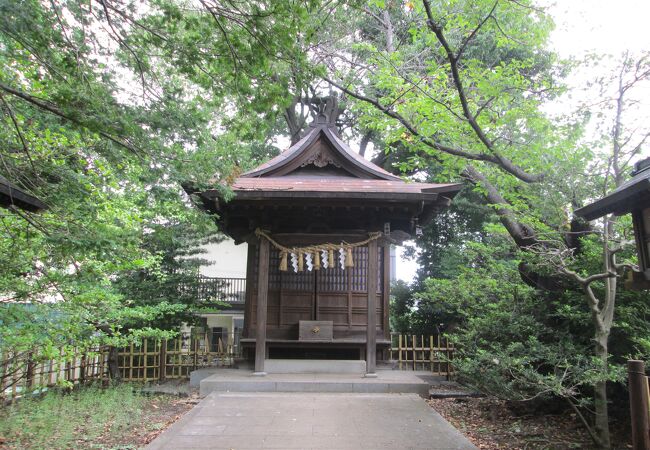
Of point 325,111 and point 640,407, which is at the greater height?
point 325,111

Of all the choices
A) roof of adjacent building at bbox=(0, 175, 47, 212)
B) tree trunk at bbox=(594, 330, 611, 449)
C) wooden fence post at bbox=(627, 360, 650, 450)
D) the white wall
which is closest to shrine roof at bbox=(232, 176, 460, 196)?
tree trunk at bbox=(594, 330, 611, 449)

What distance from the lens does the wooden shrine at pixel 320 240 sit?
30.1 feet

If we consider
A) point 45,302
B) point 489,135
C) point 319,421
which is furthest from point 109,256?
point 489,135

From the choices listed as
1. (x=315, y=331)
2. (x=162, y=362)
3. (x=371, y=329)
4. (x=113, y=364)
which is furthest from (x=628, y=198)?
(x=113, y=364)

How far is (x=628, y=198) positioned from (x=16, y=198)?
17.8ft

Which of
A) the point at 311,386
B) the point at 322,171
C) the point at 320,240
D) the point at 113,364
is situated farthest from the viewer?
the point at 322,171

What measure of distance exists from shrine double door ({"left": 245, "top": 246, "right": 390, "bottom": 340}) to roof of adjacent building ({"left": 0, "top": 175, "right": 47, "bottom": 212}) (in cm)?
652

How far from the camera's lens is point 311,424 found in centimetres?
648

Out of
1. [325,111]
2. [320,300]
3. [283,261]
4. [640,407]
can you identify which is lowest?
[640,407]

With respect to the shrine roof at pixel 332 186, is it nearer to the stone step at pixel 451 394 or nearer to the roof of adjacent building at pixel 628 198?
the stone step at pixel 451 394

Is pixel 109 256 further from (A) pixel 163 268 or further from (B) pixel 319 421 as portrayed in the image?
(A) pixel 163 268

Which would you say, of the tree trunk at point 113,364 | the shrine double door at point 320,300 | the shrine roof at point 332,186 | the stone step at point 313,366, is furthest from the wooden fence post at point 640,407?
the tree trunk at point 113,364

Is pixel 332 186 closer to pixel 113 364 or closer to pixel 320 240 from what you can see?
pixel 320 240

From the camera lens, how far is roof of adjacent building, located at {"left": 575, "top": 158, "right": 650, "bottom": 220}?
11.9 ft
